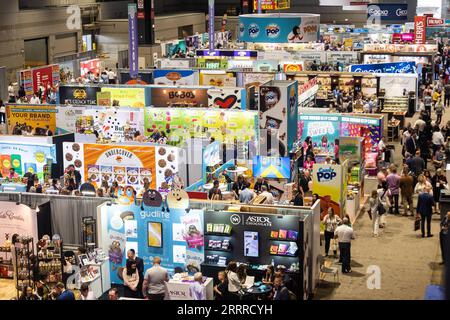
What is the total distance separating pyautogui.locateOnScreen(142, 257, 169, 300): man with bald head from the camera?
11.0m

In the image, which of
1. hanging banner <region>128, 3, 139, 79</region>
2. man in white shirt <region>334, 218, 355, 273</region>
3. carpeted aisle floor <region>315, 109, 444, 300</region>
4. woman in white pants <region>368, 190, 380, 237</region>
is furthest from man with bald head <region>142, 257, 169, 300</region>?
hanging banner <region>128, 3, 139, 79</region>

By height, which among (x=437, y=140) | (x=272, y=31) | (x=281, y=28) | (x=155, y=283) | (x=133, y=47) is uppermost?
(x=281, y=28)

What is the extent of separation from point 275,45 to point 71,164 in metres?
22.2

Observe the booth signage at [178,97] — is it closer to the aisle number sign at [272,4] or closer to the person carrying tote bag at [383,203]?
the person carrying tote bag at [383,203]

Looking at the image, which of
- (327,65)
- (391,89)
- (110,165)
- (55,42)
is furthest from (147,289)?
(55,42)

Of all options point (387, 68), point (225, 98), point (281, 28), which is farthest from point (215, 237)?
point (281, 28)

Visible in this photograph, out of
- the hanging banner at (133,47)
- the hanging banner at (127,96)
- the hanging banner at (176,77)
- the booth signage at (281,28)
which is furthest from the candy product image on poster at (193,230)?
the booth signage at (281,28)

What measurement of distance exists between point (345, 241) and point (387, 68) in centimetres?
1677

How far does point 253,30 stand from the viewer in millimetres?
32875

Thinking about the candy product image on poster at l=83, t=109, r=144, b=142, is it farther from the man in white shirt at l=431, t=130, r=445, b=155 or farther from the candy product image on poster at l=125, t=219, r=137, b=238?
the candy product image on poster at l=125, t=219, r=137, b=238

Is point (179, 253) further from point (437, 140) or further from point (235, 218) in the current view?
point (437, 140)

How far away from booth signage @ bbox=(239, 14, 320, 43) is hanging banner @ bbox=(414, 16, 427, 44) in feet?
30.3

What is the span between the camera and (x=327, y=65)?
109ft

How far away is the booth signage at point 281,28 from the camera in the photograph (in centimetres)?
3222
